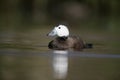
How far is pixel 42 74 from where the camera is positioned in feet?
34.6

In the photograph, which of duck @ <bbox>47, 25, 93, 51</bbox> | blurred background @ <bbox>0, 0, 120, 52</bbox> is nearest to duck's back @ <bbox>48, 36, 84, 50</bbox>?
duck @ <bbox>47, 25, 93, 51</bbox>

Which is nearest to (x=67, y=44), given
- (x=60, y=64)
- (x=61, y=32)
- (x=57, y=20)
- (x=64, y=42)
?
(x=64, y=42)

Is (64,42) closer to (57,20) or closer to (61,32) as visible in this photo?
(61,32)

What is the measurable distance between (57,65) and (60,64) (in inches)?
5.9

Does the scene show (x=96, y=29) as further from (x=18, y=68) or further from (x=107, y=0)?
(x=107, y=0)

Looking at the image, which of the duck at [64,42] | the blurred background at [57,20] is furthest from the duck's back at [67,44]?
the blurred background at [57,20]

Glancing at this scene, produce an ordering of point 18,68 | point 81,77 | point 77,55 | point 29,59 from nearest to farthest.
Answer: point 81,77, point 18,68, point 29,59, point 77,55

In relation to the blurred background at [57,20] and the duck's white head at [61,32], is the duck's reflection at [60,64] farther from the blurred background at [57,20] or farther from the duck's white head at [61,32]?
the duck's white head at [61,32]

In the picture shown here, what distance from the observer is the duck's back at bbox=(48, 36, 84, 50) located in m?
14.8

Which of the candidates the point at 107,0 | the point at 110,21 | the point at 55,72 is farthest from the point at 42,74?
the point at 107,0

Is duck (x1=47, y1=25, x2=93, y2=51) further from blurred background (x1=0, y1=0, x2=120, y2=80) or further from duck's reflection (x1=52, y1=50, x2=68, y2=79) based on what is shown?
duck's reflection (x1=52, y1=50, x2=68, y2=79)

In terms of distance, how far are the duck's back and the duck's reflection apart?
812 millimetres

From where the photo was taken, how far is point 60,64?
1177 centimetres

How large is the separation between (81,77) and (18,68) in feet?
4.11
